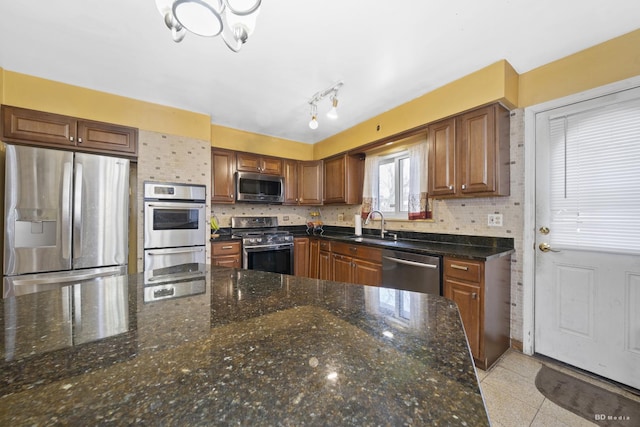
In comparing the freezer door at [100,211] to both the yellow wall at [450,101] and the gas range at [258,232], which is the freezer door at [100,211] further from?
the yellow wall at [450,101]

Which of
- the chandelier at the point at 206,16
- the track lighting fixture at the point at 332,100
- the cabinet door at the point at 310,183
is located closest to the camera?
the chandelier at the point at 206,16

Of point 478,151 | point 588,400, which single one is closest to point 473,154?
point 478,151

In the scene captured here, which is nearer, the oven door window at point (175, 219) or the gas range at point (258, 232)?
the oven door window at point (175, 219)

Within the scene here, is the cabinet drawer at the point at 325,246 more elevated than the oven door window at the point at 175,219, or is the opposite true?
the oven door window at the point at 175,219

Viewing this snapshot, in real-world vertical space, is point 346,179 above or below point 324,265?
above

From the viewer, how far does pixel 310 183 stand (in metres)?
4.20

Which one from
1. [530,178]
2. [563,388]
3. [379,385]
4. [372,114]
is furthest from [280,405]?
[372,114]

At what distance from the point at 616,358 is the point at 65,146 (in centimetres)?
487

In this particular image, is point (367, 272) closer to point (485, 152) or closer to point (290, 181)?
point (485, 152)

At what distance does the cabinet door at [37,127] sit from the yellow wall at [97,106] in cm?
7

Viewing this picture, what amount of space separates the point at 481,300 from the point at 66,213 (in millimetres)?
3535

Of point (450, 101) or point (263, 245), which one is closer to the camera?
point (450, 101)

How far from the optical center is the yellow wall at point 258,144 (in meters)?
3.55

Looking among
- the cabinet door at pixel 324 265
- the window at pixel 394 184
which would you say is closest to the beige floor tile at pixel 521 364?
the window at pixel 394 184
